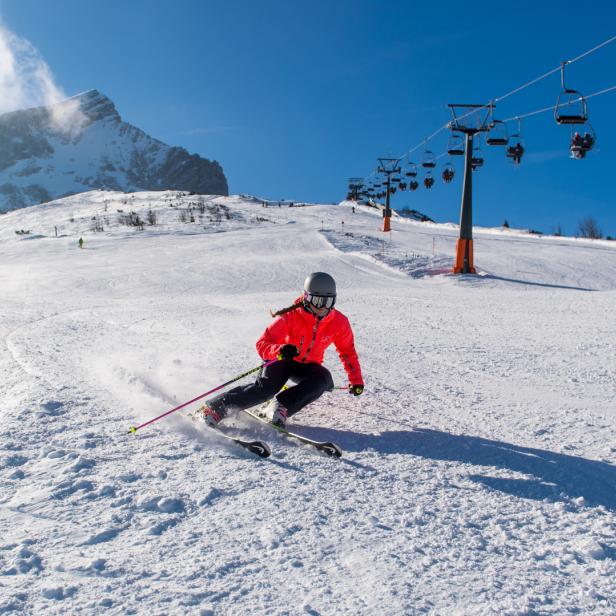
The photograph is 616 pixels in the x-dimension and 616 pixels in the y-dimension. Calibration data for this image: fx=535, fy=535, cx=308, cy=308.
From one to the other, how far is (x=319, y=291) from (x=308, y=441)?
1131mm

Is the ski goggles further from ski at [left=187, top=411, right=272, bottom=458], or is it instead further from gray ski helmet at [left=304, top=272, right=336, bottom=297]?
ski at [left=187, top=411, right=272, bottom=458]

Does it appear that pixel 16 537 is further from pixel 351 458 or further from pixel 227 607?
pixel 351 458

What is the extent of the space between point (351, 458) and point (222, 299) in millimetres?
9457

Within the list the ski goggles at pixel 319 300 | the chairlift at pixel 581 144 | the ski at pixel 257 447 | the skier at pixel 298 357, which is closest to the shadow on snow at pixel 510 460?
the skier at pixel 298 357

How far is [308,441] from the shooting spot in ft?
11.5

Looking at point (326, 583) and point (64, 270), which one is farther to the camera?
point (64, 270)

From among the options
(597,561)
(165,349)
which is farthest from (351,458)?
(165,349)

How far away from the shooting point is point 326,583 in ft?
6.95

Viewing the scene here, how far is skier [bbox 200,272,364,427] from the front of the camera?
153 inches

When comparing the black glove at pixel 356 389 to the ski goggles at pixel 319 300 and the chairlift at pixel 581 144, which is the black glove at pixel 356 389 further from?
the chairlift at pixel 581 144

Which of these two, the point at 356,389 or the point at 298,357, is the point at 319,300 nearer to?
the point at 298,357

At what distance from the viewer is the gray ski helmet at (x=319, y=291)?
4.02 meters

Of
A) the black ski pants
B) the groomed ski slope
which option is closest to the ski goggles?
the black ski pants

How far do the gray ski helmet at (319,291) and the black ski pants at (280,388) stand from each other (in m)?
0.54
